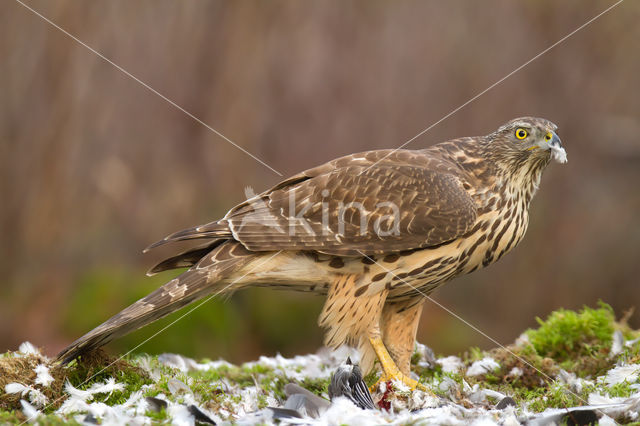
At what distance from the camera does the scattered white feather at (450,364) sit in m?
4.78

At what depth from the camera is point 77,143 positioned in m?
8.93

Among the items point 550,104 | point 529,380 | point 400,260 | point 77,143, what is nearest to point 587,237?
point 550,104

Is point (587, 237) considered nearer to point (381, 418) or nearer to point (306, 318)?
point (306, 318)

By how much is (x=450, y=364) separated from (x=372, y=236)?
4.16 feet

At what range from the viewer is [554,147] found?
175 inches

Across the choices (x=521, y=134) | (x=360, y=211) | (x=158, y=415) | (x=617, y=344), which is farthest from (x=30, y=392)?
(x=617, y=344)

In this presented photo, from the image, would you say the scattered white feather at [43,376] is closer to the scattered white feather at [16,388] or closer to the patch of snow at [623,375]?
the scattered white feather at [16,388]

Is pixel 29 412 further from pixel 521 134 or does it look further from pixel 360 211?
pixel 521 134

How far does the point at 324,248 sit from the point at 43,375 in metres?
1.69

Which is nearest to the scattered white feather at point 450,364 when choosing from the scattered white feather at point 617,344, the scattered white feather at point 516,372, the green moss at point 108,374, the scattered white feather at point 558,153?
the scattered white feather at point 516,372

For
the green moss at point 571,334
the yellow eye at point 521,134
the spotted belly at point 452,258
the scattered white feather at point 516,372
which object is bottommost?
the green moss at point 571,334

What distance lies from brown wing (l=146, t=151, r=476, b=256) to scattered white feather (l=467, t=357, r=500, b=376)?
106 cm

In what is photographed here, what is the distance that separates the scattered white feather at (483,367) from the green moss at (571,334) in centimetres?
57

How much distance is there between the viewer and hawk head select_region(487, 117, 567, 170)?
4.54 metres
